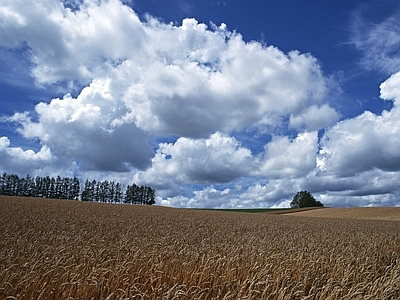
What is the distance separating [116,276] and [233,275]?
1.92 metres

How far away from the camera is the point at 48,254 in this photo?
6.56 metres

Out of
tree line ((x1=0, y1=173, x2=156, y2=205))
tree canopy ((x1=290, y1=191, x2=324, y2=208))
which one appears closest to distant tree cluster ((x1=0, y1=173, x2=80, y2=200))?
tree line ((x1=0, y1=173, x2=156, y2=205))

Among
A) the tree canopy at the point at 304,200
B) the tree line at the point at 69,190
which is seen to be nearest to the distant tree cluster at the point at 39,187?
the tree line at the point at 69,190

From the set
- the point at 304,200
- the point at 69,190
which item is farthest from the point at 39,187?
the point at 304,200

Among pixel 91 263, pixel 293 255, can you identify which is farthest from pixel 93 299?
pixel 293 255

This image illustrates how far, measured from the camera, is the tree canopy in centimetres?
12075

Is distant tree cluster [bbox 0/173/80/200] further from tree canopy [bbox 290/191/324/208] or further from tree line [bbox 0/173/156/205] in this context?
tree canopy [bbox 290/191/324/208]

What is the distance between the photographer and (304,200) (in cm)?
12219

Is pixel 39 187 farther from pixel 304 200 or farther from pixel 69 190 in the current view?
pixel 304 200

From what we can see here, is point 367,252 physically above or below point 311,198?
below

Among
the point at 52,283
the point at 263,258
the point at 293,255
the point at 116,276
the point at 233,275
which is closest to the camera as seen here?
the point at 52,283

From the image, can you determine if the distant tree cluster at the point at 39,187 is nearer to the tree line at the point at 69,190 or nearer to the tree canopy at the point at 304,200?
the tree line at the point at 69,190

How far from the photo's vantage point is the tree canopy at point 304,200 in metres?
121

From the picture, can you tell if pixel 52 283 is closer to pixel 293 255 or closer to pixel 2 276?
pixel 2 276
